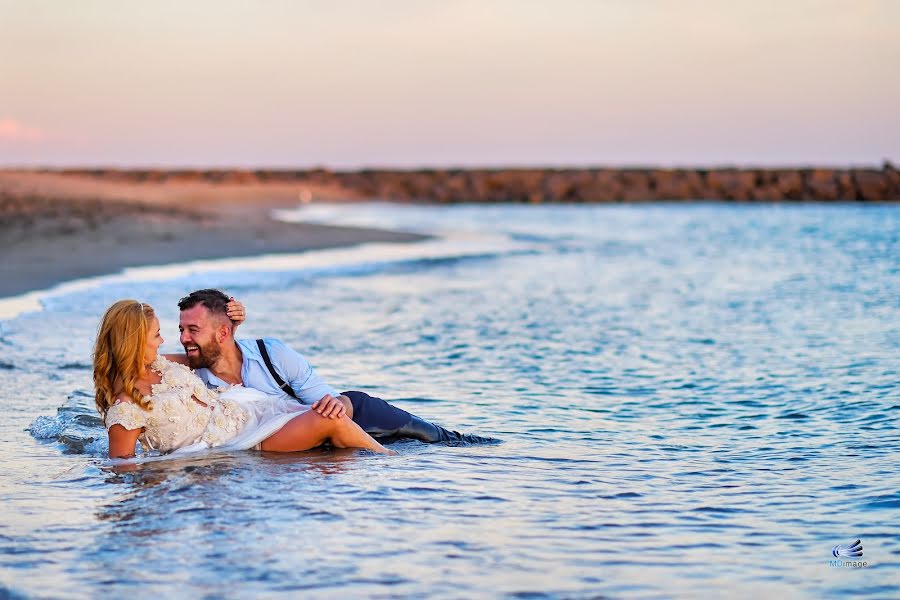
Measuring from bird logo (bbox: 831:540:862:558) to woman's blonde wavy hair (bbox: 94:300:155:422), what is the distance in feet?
11.6

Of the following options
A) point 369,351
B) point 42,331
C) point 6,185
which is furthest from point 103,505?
point 6,185

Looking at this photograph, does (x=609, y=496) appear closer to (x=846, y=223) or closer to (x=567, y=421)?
(x=567, y=421)

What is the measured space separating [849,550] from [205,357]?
11.9 feet

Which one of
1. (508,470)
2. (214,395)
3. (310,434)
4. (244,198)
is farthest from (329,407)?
(244,198)

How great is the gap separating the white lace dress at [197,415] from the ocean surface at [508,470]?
0.13 meters

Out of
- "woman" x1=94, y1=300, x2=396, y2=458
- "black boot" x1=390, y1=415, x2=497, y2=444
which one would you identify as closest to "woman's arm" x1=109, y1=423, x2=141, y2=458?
"woman" x1=94, y1=300, x2=396, y2=458

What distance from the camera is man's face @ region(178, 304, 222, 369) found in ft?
21.4

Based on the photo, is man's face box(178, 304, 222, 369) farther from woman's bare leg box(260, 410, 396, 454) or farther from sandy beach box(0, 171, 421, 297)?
sandy beach box(0, 171, 421, 297)

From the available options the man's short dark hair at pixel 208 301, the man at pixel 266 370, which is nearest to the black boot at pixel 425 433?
the man at pixel 266 370

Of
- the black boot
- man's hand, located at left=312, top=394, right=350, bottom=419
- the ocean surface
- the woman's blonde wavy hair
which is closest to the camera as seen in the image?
the ocean surface

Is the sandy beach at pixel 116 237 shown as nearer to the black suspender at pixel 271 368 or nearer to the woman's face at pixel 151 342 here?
the black suspender at pixel 271 368

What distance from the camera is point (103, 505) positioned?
5785 mm

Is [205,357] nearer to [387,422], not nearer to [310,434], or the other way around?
[310,434]

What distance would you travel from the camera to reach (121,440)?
617 cm
